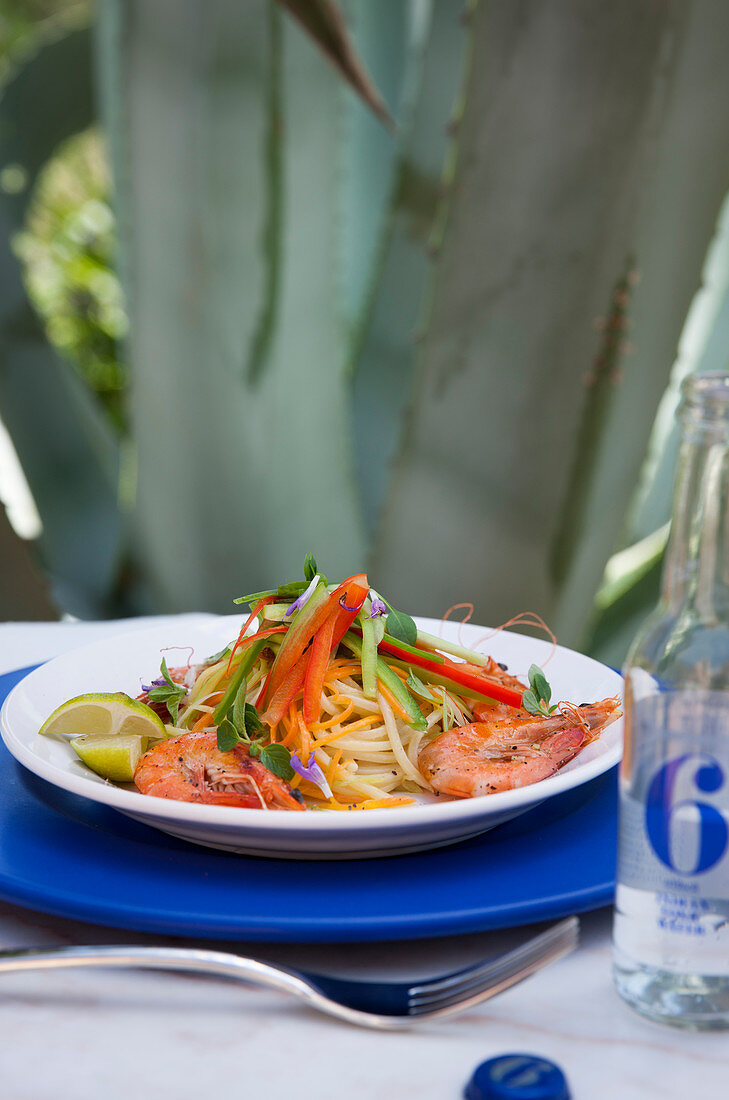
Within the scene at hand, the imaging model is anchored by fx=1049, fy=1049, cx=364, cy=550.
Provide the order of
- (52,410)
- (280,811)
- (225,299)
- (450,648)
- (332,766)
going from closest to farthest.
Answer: (280,811)
(332,766)
(450,648)
(225,299)
(52,410)

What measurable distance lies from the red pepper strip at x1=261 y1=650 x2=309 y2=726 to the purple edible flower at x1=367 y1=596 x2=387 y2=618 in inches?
2.8

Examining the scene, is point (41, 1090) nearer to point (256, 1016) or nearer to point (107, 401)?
point (256, 1016)

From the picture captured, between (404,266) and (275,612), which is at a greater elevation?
(404,266)

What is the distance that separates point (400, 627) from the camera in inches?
38.0

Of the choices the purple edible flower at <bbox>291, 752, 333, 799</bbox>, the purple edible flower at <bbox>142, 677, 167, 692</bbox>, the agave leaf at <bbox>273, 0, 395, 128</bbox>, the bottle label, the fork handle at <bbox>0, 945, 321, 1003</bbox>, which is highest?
the agave leaf at <bbox>273, 0, 395, 128</bbox>

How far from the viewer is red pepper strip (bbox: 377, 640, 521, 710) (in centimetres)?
97

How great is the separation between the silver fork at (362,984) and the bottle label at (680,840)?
4cm

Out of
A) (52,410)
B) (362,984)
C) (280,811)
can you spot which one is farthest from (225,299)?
(362,984)

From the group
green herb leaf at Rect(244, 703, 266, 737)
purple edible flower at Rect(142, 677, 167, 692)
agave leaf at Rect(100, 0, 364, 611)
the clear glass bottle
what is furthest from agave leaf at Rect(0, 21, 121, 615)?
the clear glass bottle

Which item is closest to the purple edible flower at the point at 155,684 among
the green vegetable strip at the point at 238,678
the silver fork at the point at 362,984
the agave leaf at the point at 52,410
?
the green vegetable strip at the point at 238,678

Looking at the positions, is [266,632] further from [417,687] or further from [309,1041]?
[309,1041]

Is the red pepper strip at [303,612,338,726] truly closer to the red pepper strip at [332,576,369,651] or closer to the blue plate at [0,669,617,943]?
the red pepper strip at [332,576,369,651]

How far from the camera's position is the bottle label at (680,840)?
1.68 feet

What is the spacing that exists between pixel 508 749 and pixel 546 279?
1.16 metres
